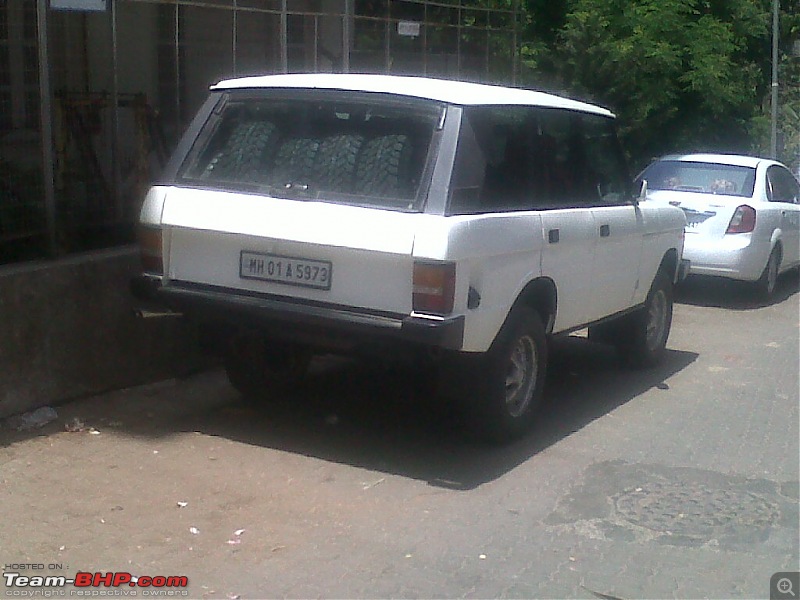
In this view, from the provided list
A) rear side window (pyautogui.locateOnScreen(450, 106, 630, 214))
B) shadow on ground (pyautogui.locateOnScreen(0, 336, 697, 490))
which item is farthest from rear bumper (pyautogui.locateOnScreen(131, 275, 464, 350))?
rear side window (pyautogui.locateOnScreen(450, 106, 630, 214))

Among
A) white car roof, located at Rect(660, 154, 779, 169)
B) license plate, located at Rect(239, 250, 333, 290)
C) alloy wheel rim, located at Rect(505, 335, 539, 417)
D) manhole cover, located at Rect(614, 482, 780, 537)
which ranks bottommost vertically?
manhole cover, located at Rect(614, 482, 780, 537)

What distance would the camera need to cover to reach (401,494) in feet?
18.8

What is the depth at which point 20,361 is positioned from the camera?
260 inches

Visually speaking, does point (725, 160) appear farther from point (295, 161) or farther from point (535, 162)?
point (295, 161)

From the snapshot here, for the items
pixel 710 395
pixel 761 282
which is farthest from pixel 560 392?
pixel 761 282

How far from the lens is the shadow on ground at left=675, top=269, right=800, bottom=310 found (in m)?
12.4

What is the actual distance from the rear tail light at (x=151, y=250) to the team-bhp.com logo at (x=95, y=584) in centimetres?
208

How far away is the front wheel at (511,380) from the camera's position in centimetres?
620

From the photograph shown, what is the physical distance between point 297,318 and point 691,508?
222cm

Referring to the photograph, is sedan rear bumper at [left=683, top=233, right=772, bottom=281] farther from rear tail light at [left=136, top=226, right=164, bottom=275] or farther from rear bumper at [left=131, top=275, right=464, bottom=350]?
rear tail light at [left=136, top=226, right=164, bottom=275]

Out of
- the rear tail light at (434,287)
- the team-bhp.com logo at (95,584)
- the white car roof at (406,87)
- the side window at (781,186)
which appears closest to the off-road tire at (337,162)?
the white car roof at (406,87)

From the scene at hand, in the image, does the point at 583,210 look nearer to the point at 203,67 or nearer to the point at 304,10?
the point at 203,67

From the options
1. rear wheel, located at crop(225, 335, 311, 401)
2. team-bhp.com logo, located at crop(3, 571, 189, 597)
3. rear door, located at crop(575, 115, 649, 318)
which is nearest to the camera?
team-bhp.com logo, located at crop(3, 571, 189, 597)

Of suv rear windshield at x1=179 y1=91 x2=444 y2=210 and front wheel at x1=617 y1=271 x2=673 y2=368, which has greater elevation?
suv rear windshield at x1=179 y1=91 x2=444 y2=210
